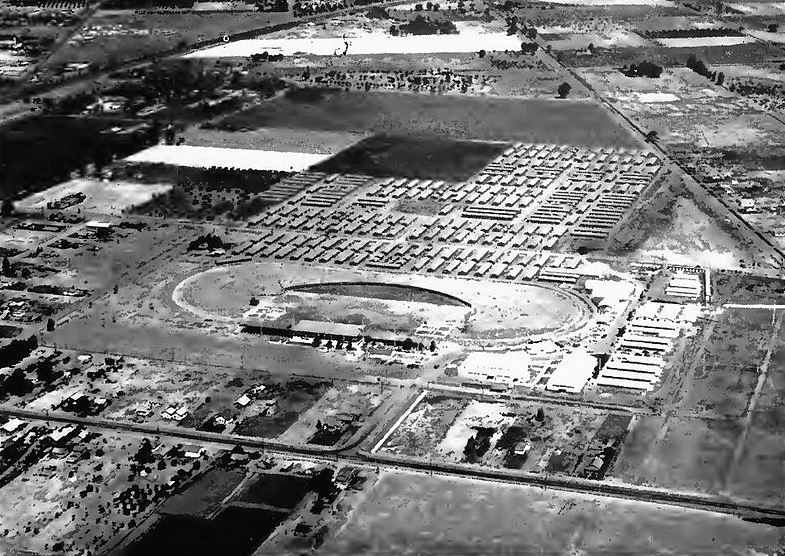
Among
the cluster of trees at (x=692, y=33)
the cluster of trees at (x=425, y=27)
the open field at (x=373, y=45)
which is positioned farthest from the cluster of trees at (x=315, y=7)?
the cluster of trees at (x=692, y=33)

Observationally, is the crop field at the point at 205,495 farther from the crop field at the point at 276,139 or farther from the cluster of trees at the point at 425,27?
the cluster of trees at the point at 425,27

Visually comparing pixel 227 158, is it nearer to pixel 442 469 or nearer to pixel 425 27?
pixel 425 27

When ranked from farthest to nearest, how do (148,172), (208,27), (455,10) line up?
(455,10) < (208,27) < (148,172)

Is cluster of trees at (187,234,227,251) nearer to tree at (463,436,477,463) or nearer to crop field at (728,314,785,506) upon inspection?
tree at (463,436,477,463)

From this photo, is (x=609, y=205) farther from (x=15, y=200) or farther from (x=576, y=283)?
(x=15, y=200)

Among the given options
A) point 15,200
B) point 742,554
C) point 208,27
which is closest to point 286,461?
point 742,554

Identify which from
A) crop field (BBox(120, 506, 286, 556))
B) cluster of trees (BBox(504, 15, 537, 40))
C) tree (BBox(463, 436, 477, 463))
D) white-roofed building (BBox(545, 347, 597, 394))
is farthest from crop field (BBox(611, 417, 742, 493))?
cluster of trees (BBox(504, 15, 537, 40))

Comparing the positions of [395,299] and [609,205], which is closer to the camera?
[395,299]

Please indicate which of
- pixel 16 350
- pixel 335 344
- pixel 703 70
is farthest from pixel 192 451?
pixel 703 70
